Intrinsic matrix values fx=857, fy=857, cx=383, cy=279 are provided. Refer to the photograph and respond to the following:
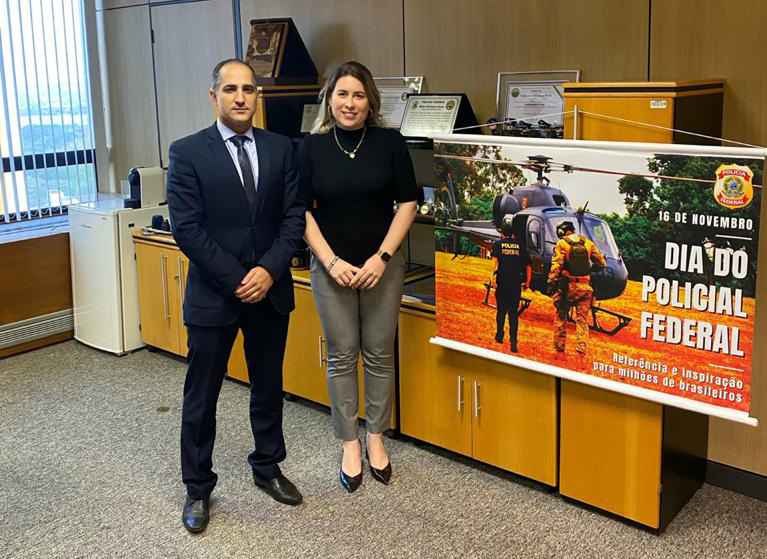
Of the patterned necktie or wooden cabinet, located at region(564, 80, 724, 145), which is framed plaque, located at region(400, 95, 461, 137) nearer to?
wooden cabinet, located at region(564, 80, 724, 145)

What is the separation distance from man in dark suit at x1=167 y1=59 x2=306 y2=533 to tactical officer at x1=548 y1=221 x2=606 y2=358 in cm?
94

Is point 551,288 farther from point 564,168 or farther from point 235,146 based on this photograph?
point 235,146

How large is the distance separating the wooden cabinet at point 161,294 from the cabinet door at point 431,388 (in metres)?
1.64

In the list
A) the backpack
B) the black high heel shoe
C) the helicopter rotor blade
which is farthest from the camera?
the black high heel shoe

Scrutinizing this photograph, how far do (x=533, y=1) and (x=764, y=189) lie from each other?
1.38m

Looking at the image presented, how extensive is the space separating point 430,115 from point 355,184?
2.75ft

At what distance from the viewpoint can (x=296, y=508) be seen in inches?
128

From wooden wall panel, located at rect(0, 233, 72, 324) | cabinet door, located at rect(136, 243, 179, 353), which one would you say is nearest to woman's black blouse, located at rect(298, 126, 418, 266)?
cabinet door, located at rect(136, 243, 179, 353)

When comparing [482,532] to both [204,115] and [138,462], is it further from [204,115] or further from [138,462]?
[204,115]

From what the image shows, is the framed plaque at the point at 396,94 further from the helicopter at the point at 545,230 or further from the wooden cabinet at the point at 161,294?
the wooden cabinet at the point at 161,294

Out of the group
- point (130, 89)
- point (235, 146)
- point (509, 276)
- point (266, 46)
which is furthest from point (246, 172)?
point (130, 89)

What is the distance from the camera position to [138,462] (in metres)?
3.67

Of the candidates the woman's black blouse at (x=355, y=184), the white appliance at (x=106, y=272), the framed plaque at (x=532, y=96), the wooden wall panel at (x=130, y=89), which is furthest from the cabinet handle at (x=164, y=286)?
the framed plaque at (x=532, y=96)

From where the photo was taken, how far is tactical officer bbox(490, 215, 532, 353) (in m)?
3.08
